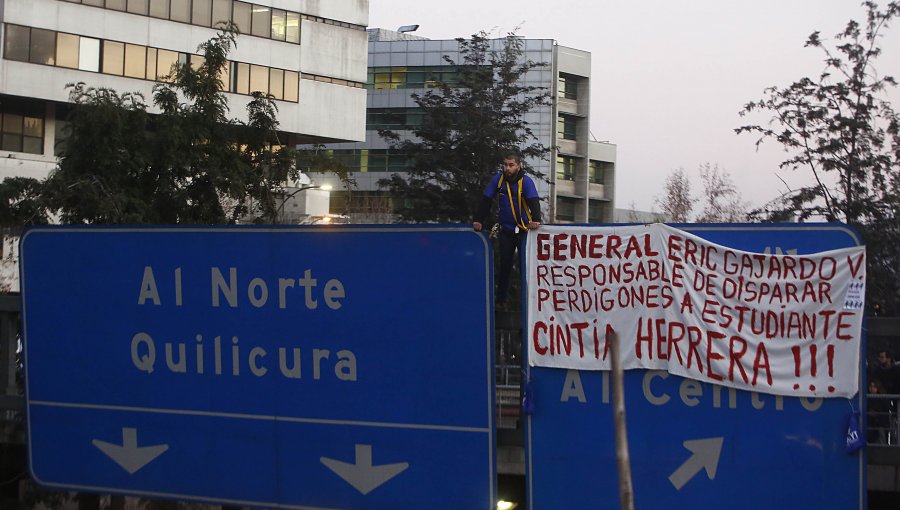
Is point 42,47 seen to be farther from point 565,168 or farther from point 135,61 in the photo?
point 565,168

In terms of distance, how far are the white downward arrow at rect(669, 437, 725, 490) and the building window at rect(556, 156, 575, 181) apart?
3343 inches

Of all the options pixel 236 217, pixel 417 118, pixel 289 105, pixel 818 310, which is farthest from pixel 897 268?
pixel 417 118

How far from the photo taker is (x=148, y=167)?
51.8ft

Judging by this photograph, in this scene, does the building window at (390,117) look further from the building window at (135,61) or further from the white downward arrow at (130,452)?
the white downward arrow at (130,452)

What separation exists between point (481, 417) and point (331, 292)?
1198 millimetres

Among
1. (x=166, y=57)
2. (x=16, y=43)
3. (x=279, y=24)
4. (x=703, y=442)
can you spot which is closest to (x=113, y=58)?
(x=166, y=57)

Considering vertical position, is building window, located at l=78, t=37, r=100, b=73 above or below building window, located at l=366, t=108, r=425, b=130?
below

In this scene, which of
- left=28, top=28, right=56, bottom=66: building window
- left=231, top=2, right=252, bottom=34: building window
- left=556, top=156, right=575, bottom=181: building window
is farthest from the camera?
left=556, top=156, right=575, bottom=181: building window

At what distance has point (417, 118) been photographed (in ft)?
284

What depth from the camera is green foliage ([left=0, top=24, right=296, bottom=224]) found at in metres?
15.0

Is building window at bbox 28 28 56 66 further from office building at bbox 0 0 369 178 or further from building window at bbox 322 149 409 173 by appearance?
building window at bbox 322 149 409 173

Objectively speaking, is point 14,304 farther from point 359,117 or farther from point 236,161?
point 359,117

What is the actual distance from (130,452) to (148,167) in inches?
353

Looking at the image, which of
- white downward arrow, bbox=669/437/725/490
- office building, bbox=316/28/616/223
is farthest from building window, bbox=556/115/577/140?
white downward arrow, bbox=669/437/725/490
